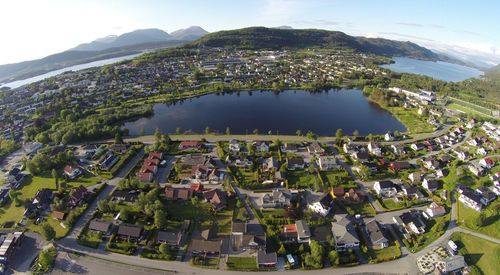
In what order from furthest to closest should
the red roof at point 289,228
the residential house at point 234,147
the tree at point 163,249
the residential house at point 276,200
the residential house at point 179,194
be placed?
the residential house at point 234,147 → the residential house at point 179,194 → the residential house at point 276,200 → the red roof at point 289,228 → the tree at point 163,249

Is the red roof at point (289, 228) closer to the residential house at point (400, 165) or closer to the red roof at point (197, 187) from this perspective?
the red roof at point (197, 187)

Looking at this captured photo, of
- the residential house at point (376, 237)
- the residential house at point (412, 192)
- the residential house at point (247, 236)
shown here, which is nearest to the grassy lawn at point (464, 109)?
the residential house at point (412, 192)

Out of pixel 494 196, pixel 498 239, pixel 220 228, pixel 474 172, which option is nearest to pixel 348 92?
pixel 474 172

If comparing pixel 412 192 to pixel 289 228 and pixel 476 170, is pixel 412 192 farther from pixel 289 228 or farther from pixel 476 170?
pixel 289 228

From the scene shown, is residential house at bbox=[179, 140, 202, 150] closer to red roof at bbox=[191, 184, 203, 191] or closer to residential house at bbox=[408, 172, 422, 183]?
red roof at bbox=[191, 184, 203, 191]

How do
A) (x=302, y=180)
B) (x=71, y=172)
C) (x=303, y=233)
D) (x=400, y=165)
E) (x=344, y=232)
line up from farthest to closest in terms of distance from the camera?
(x=400, y=165)
(x=71, y=172)
(x=302, y=180)
(x=303, y=233)
(x=344, y=232)

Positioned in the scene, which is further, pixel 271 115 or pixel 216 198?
pixel 271 115

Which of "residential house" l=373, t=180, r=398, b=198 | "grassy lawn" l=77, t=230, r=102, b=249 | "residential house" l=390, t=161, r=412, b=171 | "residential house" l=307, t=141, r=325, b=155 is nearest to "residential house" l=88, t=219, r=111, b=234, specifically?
"grassy lawn" l=77, t=230, r=102, b=249

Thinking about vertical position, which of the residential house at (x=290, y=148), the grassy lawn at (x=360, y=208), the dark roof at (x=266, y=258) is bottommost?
the grassy lawn at (x=360, y=208)

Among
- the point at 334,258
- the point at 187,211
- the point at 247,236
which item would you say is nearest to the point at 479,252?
the point at 334,258
